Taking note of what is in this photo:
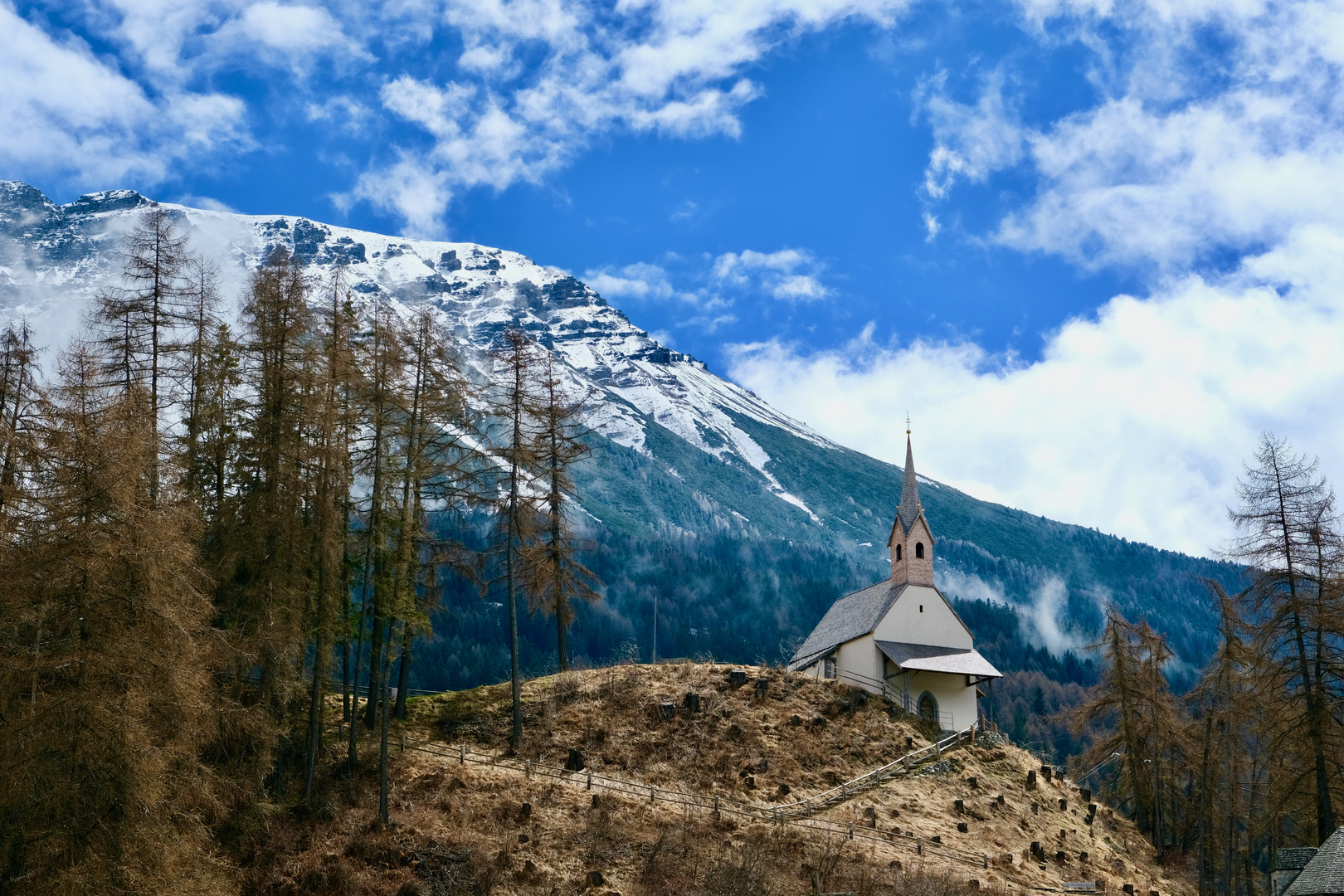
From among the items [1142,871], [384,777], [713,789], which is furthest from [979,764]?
[384,777]

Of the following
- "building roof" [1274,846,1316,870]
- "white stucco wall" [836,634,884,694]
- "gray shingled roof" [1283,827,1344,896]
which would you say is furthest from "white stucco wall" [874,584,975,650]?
"gray shingled roof" [1283,827,1344,896]

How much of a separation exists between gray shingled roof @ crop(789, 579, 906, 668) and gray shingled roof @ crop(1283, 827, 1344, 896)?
67.6ft

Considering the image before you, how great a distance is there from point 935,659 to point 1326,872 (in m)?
19.1

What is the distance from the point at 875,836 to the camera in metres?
32.8

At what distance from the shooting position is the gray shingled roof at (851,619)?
50.1m

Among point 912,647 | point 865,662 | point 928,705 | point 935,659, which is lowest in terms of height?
point 928,705

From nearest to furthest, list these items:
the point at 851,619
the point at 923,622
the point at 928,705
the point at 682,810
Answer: the point at 682,810 → the point at 928,705 → the point at 923,622 → the point at 851,619

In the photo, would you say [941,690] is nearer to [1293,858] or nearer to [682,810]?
[1293,858]

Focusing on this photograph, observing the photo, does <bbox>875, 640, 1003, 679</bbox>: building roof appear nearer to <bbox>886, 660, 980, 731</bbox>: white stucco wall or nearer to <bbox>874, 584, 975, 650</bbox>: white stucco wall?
<bbox>874, 584, 975, 650</bbox>: white stucco wall

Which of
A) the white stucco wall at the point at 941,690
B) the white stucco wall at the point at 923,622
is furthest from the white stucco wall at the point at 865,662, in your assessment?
the white stucco wall at the point at 923,622

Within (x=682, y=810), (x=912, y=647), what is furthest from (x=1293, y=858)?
(x=682, y=810)

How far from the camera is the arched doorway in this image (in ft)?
155

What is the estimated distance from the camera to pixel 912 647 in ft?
160

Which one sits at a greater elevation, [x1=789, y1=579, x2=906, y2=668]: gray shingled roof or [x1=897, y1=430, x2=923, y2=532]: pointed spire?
[x1=897, y1=430, x2=923, y2=532]: pointed spire
